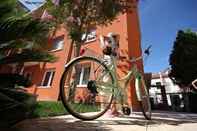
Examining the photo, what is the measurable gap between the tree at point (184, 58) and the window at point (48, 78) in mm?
8014

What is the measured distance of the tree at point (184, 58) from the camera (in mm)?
14098

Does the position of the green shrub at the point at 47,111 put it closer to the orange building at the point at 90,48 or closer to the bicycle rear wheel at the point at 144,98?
the bicycle rear wheel at the point at 144,98

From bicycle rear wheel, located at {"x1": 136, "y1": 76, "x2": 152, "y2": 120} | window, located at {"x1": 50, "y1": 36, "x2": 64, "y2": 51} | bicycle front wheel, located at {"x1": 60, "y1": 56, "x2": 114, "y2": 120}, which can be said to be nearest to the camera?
bicycle front wheel, located at {"x1": 60, "y1": 56, "x2": 114, "y2": 120}

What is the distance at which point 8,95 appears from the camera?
284 centimetres

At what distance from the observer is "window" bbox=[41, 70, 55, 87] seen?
15.0m

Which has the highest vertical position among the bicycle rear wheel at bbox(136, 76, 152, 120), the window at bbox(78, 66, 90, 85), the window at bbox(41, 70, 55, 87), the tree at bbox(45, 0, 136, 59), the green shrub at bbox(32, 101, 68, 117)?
the tree at bbox(45, 0, 136, 59)

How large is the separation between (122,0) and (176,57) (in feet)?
28.5

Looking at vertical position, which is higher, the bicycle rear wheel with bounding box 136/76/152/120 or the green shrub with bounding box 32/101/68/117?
the bicycle rear wheel with bounding box 136/76/152/120

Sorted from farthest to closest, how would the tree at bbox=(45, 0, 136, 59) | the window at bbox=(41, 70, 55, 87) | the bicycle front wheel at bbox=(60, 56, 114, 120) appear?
the window at bbox=(41, 70, 55, 87) → the tree at bbox=(45, 0, 136, 59) → the bicycle front wheel at bbox=(60, 56, 114, 120)

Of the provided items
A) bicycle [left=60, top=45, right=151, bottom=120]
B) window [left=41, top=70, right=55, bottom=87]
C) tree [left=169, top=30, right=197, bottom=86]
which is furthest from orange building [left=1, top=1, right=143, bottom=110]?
tree [left=169, top=30, right=197, bottom=86]

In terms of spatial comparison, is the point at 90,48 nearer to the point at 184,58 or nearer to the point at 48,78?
the point at 48,78

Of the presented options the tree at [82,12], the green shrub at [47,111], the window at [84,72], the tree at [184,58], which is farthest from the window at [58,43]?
the window at [84,72]

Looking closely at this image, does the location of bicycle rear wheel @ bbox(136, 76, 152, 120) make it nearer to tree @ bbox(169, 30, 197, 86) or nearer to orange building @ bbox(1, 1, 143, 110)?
orange building @ bbox(1, 1, 143, 110)

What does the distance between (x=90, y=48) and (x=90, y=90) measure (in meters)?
9.20
